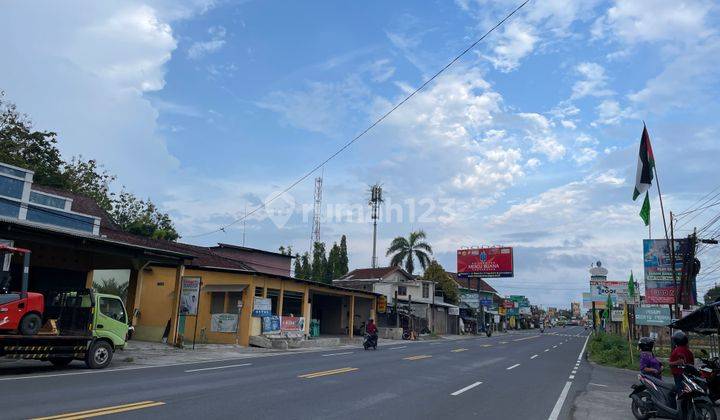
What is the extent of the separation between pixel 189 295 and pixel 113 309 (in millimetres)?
8495

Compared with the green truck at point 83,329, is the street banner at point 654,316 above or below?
above

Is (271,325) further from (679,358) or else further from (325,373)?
(679,358)

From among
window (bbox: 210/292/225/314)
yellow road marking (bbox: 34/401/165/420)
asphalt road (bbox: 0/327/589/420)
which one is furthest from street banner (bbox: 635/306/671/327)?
yellow road marking (bbox: 34/401/165/420)

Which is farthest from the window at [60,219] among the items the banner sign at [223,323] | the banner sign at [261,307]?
the banner sign at [261,307]

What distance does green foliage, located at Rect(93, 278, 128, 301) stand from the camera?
31.9m

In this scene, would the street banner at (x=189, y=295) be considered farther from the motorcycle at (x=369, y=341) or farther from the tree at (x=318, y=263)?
the tree at (x=318, y=263)

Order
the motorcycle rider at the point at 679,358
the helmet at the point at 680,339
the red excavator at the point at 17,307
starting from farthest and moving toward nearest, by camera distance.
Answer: the red excavator at the point at 17,307 → the helmet at the point at 680,339 → the motorcycle rider at the point at 679,358

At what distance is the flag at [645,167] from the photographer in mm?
22203

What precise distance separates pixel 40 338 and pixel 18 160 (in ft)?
94.4

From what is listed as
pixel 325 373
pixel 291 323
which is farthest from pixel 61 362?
pixel 291 323

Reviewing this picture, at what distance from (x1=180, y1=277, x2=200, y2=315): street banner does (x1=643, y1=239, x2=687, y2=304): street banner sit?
25.2 meters

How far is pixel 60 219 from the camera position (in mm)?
26312

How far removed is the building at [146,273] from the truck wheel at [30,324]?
251 centimetres

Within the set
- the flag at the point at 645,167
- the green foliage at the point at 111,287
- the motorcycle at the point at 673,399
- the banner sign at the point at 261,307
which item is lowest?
the motorcycle at the point at 673,399
